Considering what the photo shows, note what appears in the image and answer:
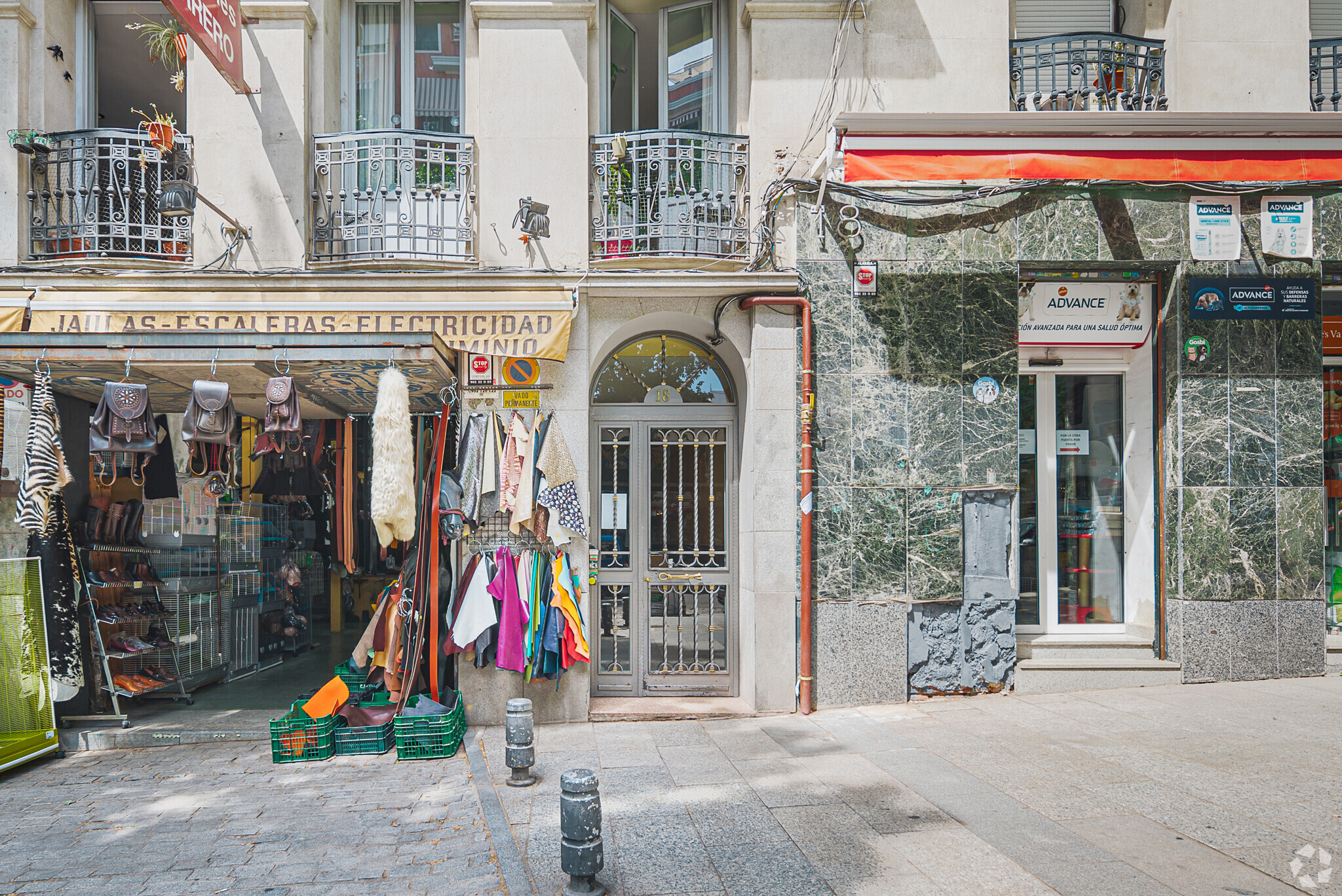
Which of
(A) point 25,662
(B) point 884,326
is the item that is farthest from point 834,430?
(A) point 25,662

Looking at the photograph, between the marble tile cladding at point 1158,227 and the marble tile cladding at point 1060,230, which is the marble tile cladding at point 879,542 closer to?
the marble tile cladding at point 1060,230

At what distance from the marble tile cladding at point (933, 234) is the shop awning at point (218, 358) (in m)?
4.52

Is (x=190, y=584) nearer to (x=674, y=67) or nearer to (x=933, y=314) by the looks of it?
(x=674, y=67)

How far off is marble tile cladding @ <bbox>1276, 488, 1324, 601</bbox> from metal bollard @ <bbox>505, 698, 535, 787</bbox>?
23.6ft

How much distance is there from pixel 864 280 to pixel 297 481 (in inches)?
263

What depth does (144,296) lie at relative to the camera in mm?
7258

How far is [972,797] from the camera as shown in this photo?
5406mm

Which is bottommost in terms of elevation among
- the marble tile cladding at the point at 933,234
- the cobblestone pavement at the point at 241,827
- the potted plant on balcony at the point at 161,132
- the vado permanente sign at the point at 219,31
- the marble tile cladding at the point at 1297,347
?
the cobblestone pavement at the point at 241,827

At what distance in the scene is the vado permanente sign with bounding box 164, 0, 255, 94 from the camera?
638 centimetres

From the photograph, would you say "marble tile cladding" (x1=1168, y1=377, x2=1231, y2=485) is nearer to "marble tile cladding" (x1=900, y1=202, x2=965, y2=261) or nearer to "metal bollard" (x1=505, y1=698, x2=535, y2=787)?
"marble tile cladding" (x1=900, y1=202, x2=965, y2=261)

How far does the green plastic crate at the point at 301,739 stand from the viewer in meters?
6.66

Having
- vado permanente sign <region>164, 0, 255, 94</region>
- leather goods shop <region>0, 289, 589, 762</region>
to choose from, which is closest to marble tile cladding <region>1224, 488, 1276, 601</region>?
leather goods shop <region>0, 289, 589, 762</region>

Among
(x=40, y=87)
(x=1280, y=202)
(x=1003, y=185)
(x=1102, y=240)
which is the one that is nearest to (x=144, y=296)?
Answer: (x=40, y=87)

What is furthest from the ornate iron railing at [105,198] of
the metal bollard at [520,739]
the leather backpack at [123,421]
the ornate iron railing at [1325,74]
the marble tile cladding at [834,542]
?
the ornate iron railing at [1325,74]
